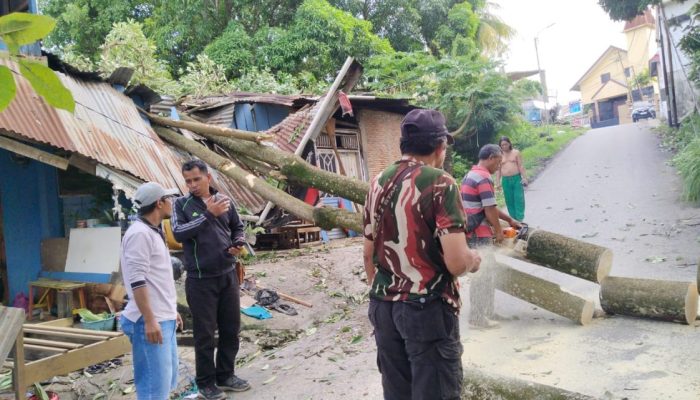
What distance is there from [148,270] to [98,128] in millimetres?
3768

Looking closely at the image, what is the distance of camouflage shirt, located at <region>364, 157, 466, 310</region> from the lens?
8.30 ft

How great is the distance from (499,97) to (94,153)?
1457cm

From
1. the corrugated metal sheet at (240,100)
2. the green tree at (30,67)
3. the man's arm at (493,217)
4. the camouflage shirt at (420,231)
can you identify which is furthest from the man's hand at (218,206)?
the corrugated metal sheet at (240,100)

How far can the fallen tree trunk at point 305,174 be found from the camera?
586cm

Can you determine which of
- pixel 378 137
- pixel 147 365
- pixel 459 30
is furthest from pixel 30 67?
pixel 459 30

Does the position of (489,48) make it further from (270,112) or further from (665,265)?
(665,265)

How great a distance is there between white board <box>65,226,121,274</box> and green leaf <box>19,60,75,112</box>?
6327 millimetres

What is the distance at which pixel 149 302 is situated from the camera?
142 inches

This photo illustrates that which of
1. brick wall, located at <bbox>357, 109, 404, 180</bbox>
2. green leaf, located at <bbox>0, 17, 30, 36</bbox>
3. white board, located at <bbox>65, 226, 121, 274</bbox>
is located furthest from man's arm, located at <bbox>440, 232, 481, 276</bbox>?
brick wall, located at <bbox>357, 109, 404, 180</bbox>

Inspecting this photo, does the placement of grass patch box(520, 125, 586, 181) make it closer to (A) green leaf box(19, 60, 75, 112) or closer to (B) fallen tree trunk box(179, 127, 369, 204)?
(B) fallen tree trunk box(179, 127, 369, 204)

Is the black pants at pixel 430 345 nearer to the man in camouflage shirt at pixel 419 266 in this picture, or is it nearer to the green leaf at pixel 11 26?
the man in camouflage shirt at pixel 419 266

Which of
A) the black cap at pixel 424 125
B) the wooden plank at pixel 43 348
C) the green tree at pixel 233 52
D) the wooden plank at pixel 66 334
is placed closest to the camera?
the black cap at pixel 424 125

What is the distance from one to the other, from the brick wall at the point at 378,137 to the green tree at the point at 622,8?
303 inches

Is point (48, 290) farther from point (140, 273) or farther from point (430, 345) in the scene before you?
point (430, 345)
